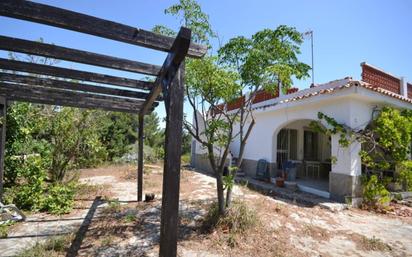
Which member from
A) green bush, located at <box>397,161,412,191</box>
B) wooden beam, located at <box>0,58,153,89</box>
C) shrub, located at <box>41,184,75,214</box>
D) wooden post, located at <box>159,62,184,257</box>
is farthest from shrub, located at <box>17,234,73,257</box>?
green bush, located at <box>397,161,412,191</box>

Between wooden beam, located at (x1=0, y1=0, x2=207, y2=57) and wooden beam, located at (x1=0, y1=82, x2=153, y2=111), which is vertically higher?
wooden beam, located at (x1=0, y1=0, x2=207, y2=57)

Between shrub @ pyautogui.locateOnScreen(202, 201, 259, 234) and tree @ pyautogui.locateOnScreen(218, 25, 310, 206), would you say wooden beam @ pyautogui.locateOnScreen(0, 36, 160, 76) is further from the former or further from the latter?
shrub @ pyautogui.locateOnScreen(202, 201, 259, 234)

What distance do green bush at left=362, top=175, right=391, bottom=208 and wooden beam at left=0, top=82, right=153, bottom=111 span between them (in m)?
7.38

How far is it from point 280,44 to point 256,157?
307 inches

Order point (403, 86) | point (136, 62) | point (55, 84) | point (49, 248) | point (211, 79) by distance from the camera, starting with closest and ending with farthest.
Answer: point (136, 62)
point (49, 248)
point (211, 79)
point (55, 84)
point (403, 86)

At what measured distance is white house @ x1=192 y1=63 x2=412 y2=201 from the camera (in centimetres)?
809

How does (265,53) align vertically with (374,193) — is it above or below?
above

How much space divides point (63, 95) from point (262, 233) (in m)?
5.68

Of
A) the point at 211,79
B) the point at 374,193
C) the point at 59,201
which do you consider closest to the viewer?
the point at 211,79

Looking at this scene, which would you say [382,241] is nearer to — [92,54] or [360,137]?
[360,137]

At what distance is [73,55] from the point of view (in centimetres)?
367

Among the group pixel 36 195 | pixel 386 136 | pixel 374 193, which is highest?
pixel 386 136

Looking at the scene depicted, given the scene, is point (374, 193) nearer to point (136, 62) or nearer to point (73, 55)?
point (136, 62)

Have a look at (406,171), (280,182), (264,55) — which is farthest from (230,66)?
(406,171)
